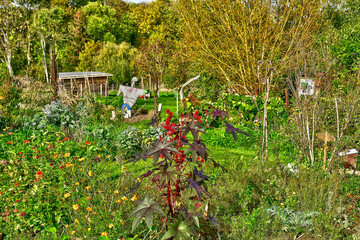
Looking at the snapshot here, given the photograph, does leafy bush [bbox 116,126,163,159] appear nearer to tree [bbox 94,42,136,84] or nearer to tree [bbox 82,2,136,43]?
tree [bbox 94,42,136,84]

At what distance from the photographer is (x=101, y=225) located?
276cm

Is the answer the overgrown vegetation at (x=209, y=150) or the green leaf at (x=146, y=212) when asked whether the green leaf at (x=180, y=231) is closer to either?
the overgrown vegetation at (x=209, y=150)

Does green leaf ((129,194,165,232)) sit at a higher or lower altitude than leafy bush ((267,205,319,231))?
higher

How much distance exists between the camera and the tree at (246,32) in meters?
8.75

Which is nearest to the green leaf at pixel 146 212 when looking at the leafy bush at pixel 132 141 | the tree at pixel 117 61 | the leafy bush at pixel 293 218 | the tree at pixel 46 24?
the leafy bush at pixel 293 218

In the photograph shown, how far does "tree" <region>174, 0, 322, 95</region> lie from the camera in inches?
344

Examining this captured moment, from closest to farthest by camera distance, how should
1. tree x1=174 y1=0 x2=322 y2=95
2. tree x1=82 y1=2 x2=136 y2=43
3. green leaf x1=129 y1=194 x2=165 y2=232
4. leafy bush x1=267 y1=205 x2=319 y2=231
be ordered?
green leaf x1=129 y1=194 x2=165 y2=232 < leafy bush x1=267 y1=205 x2=319 y2=231 < tree x1=174 y1=0 x2=322 y2=95 < tree x1=82 y1=2 x2=136 y2=43

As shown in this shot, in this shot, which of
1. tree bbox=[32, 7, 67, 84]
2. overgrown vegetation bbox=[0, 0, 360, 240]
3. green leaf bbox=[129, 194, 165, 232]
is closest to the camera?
green leaf bbox=[129, 194, 165, 232]

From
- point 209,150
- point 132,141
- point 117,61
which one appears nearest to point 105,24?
point 117,61

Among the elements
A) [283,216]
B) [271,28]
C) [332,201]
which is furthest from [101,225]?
[271,28]

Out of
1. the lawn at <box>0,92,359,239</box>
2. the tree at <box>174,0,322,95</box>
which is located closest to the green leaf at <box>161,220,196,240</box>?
the lawn at <box>0,92,359,239</box>

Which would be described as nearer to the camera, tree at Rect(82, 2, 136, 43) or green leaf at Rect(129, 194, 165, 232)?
green leaf at Rect(129, 194, 165, 232)

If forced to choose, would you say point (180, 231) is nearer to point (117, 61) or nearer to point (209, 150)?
point (209, 150)

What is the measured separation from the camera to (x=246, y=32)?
8789 millimetres
